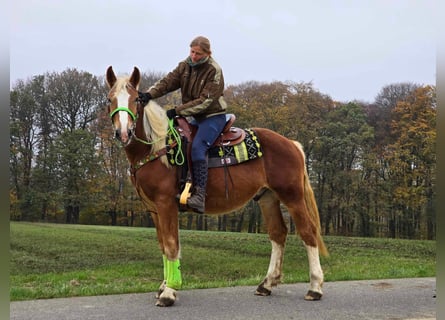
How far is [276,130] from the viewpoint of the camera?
28859 mm

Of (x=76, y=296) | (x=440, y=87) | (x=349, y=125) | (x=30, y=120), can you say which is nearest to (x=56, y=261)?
(x=76, y=296)

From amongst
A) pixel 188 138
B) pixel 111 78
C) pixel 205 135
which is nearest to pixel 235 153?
pixel 205 135

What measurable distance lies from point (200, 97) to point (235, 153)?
878mm

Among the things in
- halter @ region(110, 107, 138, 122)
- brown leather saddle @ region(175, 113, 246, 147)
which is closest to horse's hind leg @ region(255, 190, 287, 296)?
brown leather saddle @ region(175, 113, 246, 147)

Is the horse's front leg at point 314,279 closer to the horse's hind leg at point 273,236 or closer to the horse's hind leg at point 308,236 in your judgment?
the horse's hind leg at point 308,236

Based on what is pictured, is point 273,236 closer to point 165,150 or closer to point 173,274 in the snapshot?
point 173,274

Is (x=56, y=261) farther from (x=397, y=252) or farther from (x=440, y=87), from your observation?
(x=440, y=87)

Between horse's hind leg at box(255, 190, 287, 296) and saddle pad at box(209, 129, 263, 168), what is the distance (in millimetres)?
759

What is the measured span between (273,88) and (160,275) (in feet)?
78.0

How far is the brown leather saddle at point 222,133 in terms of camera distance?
18.1ft

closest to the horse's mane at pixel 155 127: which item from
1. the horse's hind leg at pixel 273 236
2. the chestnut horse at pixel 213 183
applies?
the chestnut horse at pixel 213 183

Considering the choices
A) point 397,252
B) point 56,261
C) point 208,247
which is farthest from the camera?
point 208,247

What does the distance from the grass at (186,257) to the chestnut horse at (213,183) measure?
1.83 m

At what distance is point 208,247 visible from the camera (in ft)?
62.2
